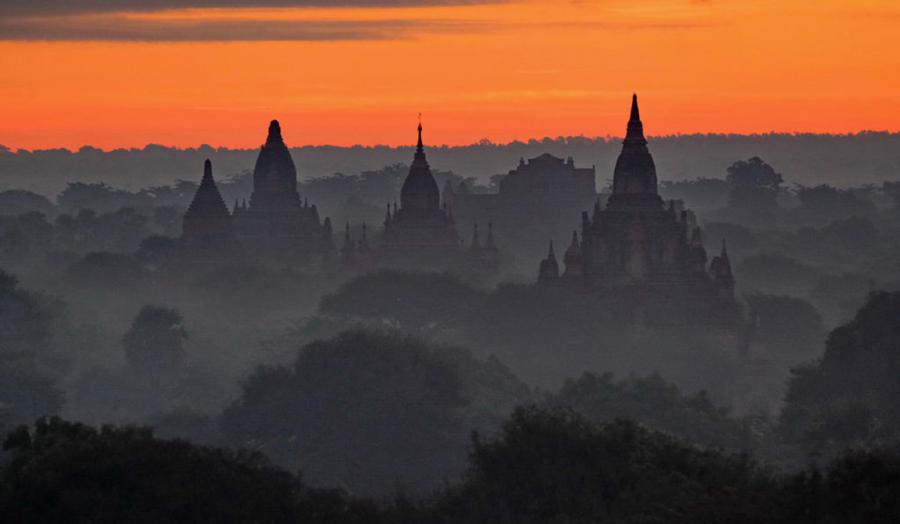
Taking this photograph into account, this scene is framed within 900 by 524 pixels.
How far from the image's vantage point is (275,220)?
497 ft

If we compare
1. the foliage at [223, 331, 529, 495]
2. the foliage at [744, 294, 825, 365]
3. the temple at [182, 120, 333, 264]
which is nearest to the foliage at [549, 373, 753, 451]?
the foliage at [223, 331, 529, 495]

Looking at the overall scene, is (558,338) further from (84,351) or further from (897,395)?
(897,395)

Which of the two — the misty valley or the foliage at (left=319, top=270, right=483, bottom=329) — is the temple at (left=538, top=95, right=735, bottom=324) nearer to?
the misty valley

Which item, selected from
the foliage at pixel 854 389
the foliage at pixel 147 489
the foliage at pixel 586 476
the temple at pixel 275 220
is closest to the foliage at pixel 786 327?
the foliage at pixel 854 389

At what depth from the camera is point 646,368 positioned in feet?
344

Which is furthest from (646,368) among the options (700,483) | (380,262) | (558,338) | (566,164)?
(566,164)

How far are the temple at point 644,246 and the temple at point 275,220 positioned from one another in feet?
126

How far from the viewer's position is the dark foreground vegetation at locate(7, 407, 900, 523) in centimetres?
4428

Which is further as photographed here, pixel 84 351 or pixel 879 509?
pixel 84 351

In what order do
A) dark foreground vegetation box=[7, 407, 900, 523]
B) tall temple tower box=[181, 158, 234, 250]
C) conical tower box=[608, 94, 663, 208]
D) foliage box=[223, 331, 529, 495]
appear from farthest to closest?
1. tall temple tower box=[181, 158, 234, 250]
2. conical tower box=[608, 94, 663, 208]
3. foliage box=[223, 331, 529, 495]
4. dark foreground vegetation box=[7, 407, 900, 523]

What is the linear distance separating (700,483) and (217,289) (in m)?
95.0

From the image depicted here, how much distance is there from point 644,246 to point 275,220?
42753 millimetres

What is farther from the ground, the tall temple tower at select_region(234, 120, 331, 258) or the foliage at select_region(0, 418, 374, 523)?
the foliage at select_region(0, 418, 374, 523)

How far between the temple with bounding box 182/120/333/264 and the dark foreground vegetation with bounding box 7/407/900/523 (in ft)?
317
